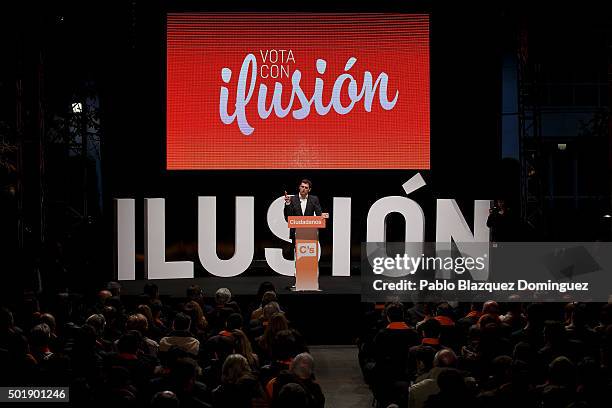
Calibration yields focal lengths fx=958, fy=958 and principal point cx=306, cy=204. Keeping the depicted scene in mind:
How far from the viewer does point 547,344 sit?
712 cm

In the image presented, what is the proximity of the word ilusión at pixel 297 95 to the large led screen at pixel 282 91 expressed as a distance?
15 mm

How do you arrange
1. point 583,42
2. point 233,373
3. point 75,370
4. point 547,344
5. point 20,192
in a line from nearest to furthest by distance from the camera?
point 233,373 < point 75,370 < point 547,344 < point 20,192 < point 583,42

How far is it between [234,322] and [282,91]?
7.51 meters

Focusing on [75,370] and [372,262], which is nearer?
[75,370]

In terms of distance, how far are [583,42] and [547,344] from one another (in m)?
16.8

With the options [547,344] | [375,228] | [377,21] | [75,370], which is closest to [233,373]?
[75,370]

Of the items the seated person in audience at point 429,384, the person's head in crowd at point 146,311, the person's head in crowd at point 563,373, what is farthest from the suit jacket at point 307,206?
the person's head in crowd at point 563,373

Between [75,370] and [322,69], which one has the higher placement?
[322,69]

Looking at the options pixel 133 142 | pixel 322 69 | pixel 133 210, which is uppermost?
pixel 322 69

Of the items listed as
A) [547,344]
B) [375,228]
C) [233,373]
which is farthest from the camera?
[375,228]

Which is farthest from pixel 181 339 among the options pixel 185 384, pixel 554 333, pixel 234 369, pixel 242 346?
pixel 554 333

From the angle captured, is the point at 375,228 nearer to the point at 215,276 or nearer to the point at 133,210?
the point at 215,276

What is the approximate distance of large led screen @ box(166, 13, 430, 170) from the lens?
48.6ft

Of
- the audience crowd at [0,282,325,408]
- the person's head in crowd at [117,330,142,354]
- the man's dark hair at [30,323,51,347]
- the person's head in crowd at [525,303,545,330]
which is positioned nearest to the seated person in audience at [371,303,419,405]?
the audience crowd at [0,282,325,408]
